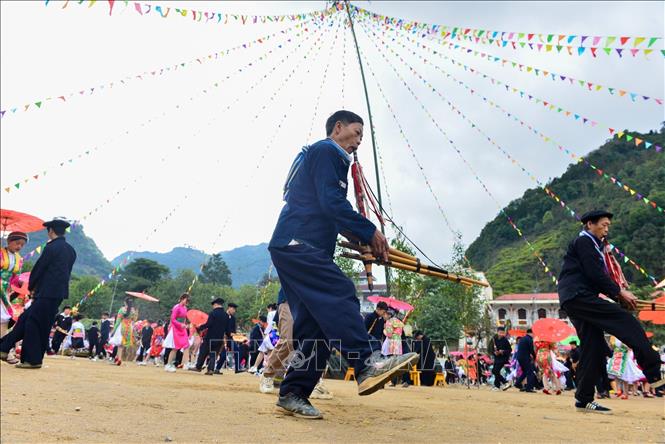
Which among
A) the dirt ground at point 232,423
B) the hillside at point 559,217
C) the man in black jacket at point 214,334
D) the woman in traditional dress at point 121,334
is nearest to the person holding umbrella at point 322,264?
the dirt ground at point 232,423

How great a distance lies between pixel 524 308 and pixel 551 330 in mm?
62403

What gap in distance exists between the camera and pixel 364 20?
16.5 meters

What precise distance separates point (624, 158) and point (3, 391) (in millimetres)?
92232

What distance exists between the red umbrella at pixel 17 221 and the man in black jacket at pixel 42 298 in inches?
70.6

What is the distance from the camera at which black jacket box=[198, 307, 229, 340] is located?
12.2 m

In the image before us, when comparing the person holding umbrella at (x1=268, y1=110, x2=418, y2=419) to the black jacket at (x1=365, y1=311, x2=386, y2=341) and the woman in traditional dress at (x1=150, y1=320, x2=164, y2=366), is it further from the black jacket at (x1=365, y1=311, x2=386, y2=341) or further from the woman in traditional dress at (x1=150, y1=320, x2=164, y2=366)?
the woman in traditional dress at (x1=150, y1=320, x2=164, y2=366)

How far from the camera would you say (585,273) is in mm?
4996

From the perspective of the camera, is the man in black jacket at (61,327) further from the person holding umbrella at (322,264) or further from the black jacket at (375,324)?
the person holding umbrella at (322,264)

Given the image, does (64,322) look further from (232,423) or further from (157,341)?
(232,423)

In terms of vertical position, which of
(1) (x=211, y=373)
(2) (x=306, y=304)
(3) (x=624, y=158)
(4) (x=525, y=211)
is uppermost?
(3) (x=624, y=158)

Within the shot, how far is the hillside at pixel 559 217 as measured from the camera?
58.0 metres

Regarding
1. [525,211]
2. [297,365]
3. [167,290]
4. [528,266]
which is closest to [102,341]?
[297,365]

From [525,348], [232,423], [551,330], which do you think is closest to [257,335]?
[525,348]

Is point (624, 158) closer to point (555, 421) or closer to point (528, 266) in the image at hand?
point (528, 266)
